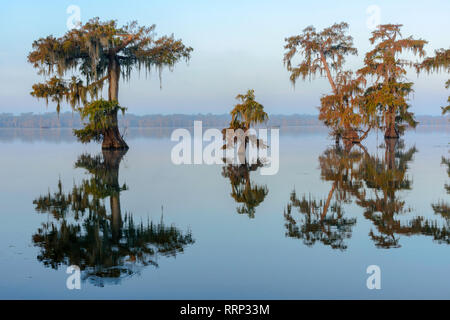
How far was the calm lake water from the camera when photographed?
539 centimetres

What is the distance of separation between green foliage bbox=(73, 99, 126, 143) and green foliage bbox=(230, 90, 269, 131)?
10046mm

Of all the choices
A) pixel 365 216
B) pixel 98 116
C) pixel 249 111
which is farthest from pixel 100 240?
pixel 98 116

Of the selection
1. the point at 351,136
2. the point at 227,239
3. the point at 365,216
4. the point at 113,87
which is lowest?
the point at 227,239

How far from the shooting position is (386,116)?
40594 millimetres

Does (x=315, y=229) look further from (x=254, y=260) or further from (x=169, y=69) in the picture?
(x=169, y=69)

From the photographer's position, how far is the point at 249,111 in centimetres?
2542

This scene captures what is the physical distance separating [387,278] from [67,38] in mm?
28491

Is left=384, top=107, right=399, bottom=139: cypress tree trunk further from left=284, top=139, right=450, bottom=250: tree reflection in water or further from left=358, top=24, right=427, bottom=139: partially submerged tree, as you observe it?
left=284, top=139, right=450, bottom=250: tree reflection in water

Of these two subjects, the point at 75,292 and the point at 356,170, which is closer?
the point at 75,292

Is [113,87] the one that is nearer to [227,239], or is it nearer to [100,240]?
[100,240]

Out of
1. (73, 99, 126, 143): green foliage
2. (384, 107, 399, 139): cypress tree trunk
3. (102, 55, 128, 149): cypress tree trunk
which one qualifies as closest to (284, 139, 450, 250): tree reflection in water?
(73, 99, 126, 143): green foliage

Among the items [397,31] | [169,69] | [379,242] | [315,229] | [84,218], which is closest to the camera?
[379,242]

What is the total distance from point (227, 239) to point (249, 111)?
18.4 metres
